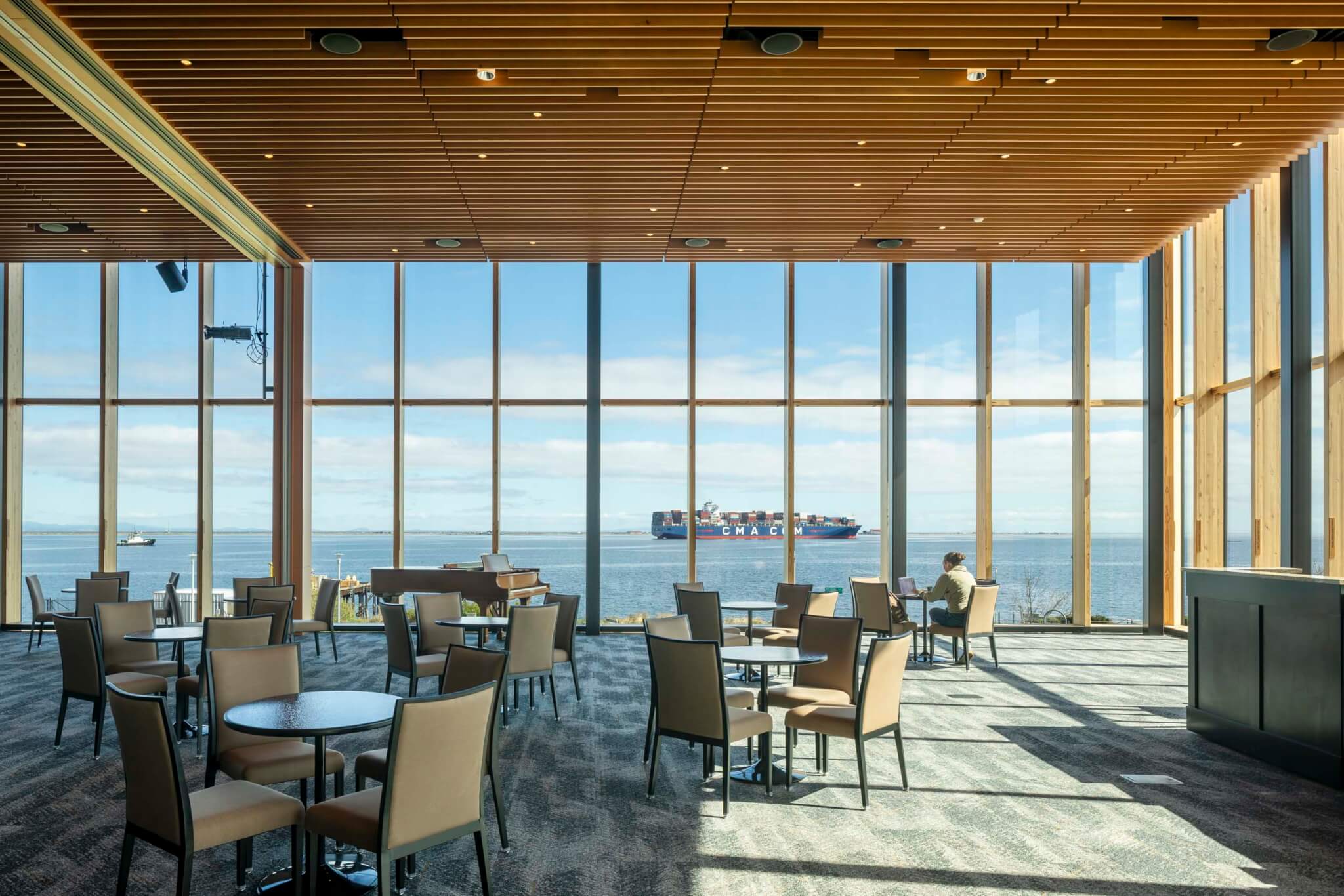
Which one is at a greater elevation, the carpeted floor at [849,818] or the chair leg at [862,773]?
the chair leg at [862,773]

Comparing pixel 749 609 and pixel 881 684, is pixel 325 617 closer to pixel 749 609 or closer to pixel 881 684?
pixel 749 609

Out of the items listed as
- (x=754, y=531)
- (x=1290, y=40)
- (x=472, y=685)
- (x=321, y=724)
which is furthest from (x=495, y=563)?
(x=1290, y=40)

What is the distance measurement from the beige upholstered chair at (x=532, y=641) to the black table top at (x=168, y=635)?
2154 mm

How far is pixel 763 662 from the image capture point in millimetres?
5629

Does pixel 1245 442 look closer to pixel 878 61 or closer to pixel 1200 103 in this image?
pixel 1200 103

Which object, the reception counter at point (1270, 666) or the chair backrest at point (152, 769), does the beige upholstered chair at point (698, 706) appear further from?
the reception counter at point (1270, 666)

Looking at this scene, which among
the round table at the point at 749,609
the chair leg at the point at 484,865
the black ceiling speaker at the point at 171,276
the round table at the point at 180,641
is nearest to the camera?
the chair leg at the point at 484,865

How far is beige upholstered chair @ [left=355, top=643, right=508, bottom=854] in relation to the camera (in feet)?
14.0

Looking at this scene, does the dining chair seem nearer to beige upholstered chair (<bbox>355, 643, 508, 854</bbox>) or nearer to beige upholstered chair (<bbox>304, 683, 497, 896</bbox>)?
beige upholstered chair (<bbox>355, 643, 508, 854</bbox>)

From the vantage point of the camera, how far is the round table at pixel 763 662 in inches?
220

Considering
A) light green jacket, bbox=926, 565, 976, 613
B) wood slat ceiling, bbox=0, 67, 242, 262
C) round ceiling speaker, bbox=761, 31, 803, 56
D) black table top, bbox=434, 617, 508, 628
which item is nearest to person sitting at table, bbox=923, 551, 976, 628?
light green jacket, bbox=926, 565, 976, 613

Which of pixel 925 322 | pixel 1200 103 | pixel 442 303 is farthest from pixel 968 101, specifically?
pixel 442 303

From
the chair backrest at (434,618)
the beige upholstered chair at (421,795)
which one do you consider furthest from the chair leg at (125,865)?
the chair backrest at (434,618)

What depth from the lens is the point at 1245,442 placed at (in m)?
10.9
